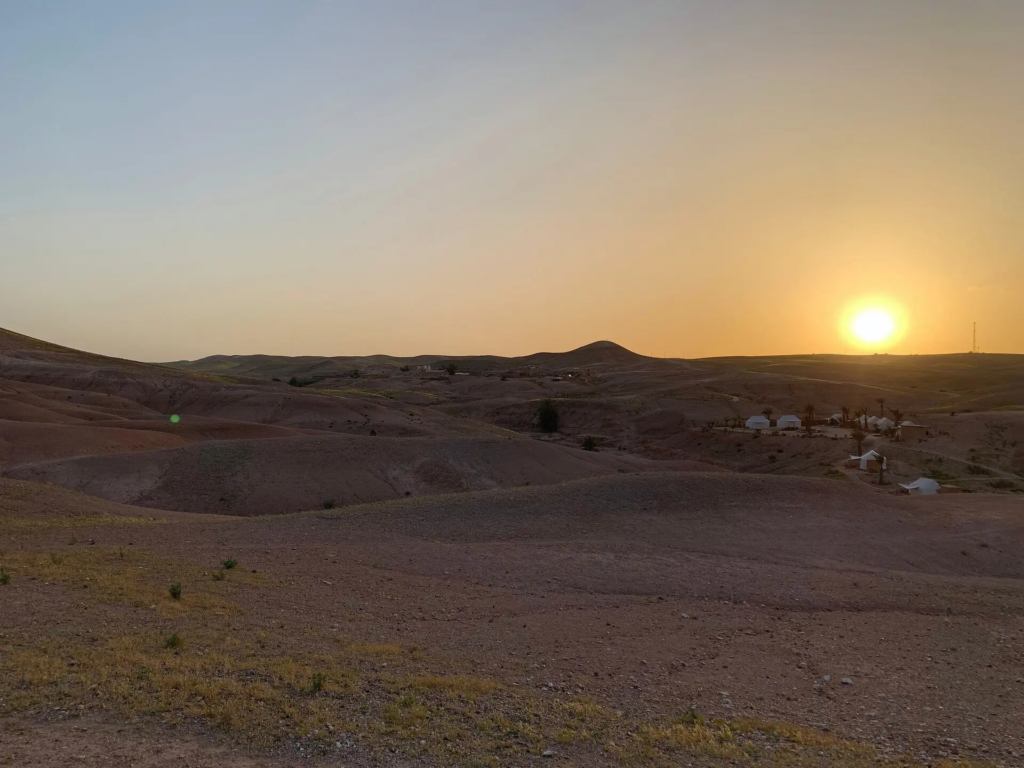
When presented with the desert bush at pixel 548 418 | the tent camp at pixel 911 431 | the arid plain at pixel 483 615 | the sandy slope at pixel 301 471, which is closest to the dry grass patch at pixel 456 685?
the arid plain at pixel 483 615

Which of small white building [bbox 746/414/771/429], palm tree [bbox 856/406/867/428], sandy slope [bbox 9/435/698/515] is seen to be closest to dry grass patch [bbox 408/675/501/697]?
sandy slope [bbox 9/435/698/515]

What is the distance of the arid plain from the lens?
8.43m

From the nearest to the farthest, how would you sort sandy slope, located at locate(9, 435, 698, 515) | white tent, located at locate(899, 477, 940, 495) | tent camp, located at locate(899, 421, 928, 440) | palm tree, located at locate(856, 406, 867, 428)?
sandy slope, located at locate(9, 435, 698, 515)
white tent, located at locate(899, 477, 940, 495)
tent camp, located at locate(899, 421, 928, 440)
palm tree, located at locate(856, 406, 867, 428)

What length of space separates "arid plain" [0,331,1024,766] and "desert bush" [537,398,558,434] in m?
40.8

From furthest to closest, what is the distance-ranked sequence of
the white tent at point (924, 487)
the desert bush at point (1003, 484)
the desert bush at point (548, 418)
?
the desert bush at point (548, 418)
the desert bush at point (1003, 484)
the white tent at point (924, 487)

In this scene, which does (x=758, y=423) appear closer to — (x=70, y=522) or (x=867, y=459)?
(x=867, y=459)

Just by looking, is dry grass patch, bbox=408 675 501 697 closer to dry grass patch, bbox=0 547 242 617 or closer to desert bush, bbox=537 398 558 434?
dry grass patch, bbox=0 547 242 617

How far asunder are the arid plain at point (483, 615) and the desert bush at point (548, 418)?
40.8 metres

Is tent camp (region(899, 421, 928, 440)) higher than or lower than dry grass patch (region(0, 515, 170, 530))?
lower

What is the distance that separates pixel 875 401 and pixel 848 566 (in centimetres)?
7853

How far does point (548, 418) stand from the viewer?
79.9 m

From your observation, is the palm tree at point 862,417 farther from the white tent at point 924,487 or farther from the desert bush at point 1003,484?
the white tent at point 924,487

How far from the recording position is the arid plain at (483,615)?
27.7 feet

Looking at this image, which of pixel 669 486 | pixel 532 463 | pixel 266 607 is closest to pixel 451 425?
pixel 532 463
